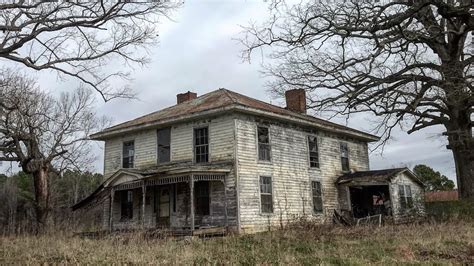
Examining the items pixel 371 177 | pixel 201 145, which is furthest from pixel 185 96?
pixel 371 177

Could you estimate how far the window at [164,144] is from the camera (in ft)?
71.1

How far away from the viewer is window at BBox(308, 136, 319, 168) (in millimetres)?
23514

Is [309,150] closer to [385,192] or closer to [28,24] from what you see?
[385,192]

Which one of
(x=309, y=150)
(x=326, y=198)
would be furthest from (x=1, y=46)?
(x=326, y=198)

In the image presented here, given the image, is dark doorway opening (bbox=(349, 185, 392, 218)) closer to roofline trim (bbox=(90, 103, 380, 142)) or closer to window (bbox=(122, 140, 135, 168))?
roofline trim (bbox=(90, 103, 380, 142))

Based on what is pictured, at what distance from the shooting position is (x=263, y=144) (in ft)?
67.6

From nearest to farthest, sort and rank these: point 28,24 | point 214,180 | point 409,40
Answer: point 28,24, point 409,40, point 214,180

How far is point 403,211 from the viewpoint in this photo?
23.5 m

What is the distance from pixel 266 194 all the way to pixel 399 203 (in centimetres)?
832

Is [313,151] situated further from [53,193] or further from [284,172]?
[53,193]

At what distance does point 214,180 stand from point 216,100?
14.1 feet

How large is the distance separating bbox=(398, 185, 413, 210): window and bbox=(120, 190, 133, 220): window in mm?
14415

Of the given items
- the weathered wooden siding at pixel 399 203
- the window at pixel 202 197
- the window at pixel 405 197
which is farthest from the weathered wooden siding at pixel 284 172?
the window at pixel 405 197

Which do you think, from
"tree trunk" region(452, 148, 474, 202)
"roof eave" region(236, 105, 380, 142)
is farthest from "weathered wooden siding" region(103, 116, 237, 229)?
"tree trunk" region(452, 148, 474, 202)
